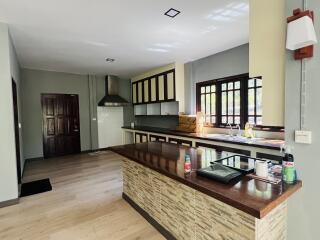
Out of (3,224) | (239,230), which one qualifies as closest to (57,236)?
(3,224)

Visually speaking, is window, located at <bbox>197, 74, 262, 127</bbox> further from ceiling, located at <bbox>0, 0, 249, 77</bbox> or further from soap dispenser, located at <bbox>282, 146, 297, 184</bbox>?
soap dispenser, located at <bbox>282, 146, 297, 184</bbox>

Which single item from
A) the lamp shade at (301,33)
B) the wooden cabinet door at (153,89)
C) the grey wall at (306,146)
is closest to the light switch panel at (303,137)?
the grey wall at (306,146)

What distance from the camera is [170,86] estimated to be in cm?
514

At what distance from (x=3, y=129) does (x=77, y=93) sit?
3.65 meters

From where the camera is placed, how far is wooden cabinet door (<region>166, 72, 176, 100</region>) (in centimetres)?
503

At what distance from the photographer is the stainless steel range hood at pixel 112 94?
652 cm

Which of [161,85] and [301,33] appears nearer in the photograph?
[301,33]

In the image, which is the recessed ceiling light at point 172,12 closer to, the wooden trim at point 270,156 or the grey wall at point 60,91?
the wooden trim at point 270,156

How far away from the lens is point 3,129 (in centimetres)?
285

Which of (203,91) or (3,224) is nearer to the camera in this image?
(3,224)

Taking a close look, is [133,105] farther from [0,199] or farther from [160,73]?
[0,199]

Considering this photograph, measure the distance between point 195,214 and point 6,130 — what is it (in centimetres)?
310

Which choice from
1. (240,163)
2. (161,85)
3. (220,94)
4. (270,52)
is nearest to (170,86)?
(161,85)

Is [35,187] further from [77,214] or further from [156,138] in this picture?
[156,138]
